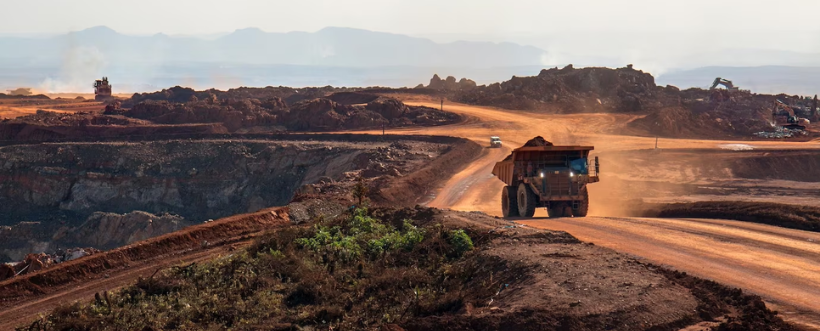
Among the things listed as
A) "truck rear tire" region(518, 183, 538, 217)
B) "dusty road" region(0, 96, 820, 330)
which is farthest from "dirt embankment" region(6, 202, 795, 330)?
"truck rear tire" region(518, 183, 538, 217)

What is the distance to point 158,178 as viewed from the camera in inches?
1982

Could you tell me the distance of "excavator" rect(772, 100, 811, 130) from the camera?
197ft

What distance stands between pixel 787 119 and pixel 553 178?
148 ft

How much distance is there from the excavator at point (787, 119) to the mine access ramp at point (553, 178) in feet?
140

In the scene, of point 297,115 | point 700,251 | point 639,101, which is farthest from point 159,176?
point 639,101

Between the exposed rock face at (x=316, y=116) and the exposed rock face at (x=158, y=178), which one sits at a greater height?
the exposed rock face at (x=316, y=116)

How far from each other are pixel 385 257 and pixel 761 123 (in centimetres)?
5637

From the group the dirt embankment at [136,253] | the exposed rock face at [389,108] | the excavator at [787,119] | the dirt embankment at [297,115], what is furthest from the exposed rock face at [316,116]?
the dirt embankment at [136,253]

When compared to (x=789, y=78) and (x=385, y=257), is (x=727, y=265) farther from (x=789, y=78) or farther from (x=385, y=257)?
(x=789, y=78)

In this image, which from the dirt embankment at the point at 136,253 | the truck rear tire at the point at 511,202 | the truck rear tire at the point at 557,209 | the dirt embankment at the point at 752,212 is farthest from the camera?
the truck rear tire at the point at 511,202

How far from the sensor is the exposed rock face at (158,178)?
159ft

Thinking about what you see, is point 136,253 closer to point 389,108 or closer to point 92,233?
point 92,233

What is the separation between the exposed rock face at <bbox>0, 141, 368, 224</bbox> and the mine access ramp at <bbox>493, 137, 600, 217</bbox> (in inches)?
897

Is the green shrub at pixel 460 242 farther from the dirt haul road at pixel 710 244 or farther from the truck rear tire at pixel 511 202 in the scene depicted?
the truck rear tire at pixel 511 202
